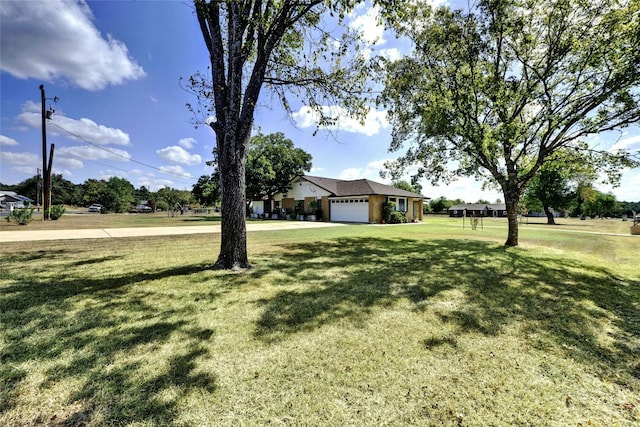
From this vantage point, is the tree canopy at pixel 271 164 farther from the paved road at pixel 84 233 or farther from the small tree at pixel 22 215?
the small tree at pixel 22 215

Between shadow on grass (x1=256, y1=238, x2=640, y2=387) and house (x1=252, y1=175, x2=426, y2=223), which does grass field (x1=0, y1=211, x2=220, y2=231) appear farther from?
shadow on grass (x1=256, y1=238, x2=640, y2=387)

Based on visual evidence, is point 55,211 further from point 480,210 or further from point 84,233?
point 480,210

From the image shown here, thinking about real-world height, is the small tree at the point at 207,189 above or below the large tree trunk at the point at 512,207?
above

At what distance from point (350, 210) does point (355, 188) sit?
265 centimetres

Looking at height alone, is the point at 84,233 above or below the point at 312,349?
above

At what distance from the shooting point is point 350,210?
2812 centimetres

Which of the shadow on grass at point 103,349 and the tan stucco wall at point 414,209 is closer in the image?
the shadow on grass at point 103,349

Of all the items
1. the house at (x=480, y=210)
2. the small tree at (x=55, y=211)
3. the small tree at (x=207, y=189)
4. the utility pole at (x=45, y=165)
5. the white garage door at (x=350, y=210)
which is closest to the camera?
the utility pole at (x=45, y=165)

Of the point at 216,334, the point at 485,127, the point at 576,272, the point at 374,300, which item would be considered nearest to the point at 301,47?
the point at 485,127

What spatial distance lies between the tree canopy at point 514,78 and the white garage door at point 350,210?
47.0 ft

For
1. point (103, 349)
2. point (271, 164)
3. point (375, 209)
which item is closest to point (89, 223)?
point (271, 164)

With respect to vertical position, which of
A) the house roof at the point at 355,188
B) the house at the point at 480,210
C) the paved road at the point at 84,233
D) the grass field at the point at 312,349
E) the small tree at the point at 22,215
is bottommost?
the grass field at the point at 312,349

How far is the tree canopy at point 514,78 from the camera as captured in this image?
8.41m

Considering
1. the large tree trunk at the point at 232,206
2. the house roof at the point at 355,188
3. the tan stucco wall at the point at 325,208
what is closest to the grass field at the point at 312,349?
the large tree trunk at the point at 232,206
